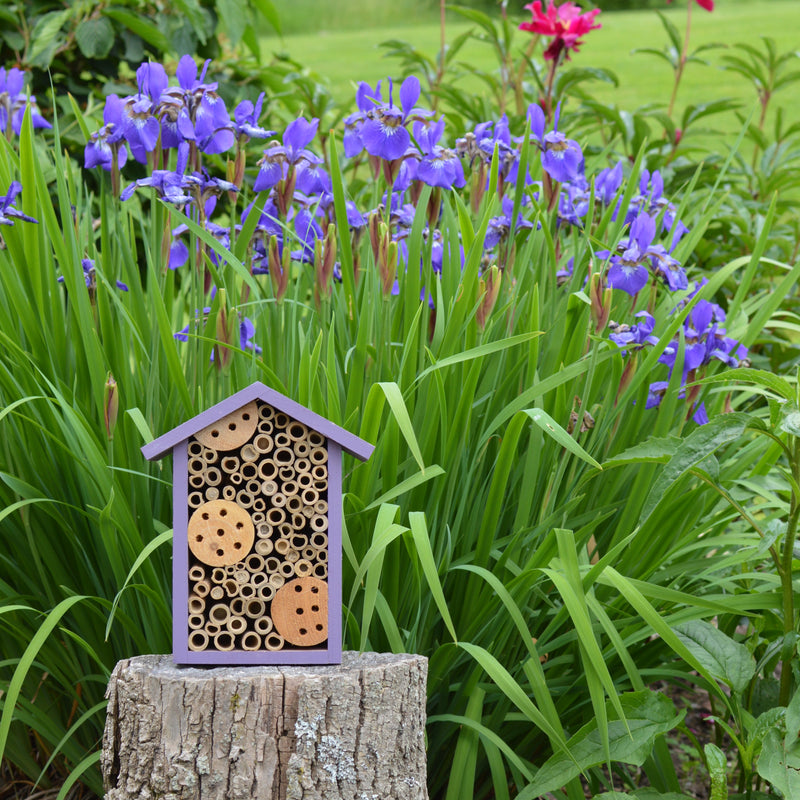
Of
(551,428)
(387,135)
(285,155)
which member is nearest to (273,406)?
(551,428)

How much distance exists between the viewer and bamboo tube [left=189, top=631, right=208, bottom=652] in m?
1.32

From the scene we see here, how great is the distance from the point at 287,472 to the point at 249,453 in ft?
0.21

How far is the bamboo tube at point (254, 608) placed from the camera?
52.3 inches

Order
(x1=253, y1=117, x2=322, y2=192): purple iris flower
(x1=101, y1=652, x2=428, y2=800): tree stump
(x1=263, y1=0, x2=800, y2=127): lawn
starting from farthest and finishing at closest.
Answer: (x1=263, y1=0, x2=800, y2=127): lawn
(x1=253, y1=117, x2=322, y2=192): purple iris flower
(x1=101, y1=652, x2=428, y2=800): tree stump

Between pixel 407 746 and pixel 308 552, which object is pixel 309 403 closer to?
pixel 308 552

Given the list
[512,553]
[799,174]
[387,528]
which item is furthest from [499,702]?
[799,174]

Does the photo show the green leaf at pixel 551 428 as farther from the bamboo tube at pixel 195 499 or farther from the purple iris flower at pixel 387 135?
the purple iris flower at pixel 387 135

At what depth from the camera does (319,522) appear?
4.41ft

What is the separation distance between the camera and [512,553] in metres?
1.62

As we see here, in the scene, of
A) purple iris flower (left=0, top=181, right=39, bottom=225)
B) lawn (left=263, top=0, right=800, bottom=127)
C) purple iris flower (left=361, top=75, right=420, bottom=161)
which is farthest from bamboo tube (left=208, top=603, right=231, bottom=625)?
lawn (left=263, top=0, right=800, bottom=127)

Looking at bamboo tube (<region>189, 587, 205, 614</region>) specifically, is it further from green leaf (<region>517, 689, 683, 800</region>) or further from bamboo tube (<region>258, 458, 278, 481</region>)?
green leaf (<region>517, 689, 683, 800</region>)

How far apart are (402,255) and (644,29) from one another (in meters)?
17.3

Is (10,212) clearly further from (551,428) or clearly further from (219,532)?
(551,428)

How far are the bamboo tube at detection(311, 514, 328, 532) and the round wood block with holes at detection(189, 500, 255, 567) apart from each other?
3.6 inches
